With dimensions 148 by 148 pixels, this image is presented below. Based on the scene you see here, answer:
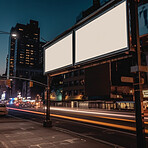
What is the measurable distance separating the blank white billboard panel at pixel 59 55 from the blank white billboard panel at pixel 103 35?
875mm

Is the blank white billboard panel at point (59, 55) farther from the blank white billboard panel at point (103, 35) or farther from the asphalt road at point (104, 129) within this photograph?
the asphalt road at point (104, 129)

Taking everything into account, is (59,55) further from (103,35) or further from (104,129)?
(104,129)

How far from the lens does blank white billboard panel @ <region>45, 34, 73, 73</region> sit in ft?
28.6

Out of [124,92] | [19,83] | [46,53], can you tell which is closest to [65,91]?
[124,92]

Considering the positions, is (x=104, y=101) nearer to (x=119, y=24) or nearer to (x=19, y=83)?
(x=119, y=24)

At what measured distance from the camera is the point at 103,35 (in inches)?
252

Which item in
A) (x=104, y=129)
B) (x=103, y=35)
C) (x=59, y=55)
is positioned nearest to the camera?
(x=103, y=35)

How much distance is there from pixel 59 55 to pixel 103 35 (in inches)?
147

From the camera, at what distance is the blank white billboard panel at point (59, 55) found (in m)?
8.73

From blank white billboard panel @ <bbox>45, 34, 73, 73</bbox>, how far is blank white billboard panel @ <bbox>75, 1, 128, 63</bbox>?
0.88m

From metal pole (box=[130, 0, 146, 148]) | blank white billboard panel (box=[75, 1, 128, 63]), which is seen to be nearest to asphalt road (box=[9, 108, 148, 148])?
metal pole (box=[130, 0, 146, 148])

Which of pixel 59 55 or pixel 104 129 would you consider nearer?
pixel 59 55

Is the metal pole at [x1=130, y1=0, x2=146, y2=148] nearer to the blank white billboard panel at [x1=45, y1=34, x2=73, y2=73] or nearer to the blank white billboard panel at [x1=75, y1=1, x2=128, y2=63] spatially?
the blank white billboard panel at [x1=75, y1=1, x2=128, y2=63]

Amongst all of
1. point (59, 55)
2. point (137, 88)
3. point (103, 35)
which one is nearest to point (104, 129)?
point (59, 55)
